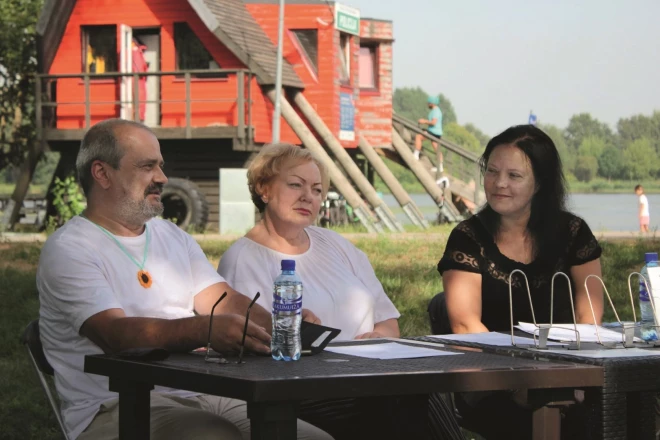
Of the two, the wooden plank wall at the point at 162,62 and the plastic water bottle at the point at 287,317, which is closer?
the plastic water bottle at the point at 287,317

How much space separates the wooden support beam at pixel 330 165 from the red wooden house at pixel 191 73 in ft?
1.89

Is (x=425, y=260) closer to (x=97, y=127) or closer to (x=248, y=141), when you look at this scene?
(x=97, y=127)

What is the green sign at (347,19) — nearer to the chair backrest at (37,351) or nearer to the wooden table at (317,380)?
the chair backrest at (37,351)

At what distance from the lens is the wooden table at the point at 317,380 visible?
3.04 metres

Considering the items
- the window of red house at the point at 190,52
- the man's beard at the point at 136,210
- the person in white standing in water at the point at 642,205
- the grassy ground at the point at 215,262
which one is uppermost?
the window of red house at the point at 190,52

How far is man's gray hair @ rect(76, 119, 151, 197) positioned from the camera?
14.6 ft

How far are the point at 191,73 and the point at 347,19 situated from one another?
4.45 m

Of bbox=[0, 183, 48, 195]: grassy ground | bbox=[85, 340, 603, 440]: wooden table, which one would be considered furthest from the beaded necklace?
bbox=[0, 183, 48, 195]: grassy ground

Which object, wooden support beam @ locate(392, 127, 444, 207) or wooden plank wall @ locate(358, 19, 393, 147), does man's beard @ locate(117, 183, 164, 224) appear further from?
wooden plank wall @ locate(358, 19, 393, 147)

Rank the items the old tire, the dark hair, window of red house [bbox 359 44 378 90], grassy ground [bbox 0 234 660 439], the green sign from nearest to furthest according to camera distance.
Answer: the dark hair < grassy ground [bbox 0 234 660 439] < the old tire < the green sign < window of red house [bbox 359 44 378 90]

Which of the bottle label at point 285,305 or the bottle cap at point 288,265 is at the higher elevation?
the bottle cap at point 288,265

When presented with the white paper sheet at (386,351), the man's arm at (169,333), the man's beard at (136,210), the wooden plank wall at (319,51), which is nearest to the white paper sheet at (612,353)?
the white paper sheet at (386,351)

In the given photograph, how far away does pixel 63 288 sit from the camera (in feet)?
13.4

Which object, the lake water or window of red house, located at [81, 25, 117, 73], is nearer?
window of red house, located at [81, 25, 117, 73]
